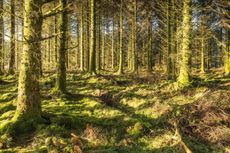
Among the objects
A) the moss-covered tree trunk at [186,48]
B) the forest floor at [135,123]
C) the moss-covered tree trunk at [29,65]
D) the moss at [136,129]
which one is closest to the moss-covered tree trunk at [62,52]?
the forest floor at [135,123]

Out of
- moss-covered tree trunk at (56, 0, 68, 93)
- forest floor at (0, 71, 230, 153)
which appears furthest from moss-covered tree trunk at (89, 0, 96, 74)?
moss-covered tree trunk at (56, 0, 68, 93)

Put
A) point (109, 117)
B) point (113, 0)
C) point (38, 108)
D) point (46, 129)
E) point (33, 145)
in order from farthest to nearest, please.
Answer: point (113, 0)
point (109, 117)
point (38, 108)
point (46, 129)
point (33, 145)

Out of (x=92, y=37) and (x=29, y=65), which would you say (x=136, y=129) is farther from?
(x=92, y=37)

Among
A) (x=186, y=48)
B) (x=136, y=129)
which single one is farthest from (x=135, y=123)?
(x=186, y=48)

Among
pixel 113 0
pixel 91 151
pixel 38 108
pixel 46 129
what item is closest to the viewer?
pixel 91 151

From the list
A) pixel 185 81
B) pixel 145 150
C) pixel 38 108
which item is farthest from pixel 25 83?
pixel 185 81

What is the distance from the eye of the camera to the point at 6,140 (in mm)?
7371

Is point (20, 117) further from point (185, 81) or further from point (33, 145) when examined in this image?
point (185, 81)

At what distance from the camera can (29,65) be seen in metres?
8.40

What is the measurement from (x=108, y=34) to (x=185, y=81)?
89.4 ft

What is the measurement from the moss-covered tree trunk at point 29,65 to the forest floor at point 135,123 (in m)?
0.77

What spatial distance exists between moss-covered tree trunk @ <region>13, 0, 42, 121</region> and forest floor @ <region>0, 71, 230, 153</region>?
772 millimetres

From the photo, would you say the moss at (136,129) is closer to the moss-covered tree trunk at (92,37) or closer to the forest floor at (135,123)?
the forest floor at (135,123)

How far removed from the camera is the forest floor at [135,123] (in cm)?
721
